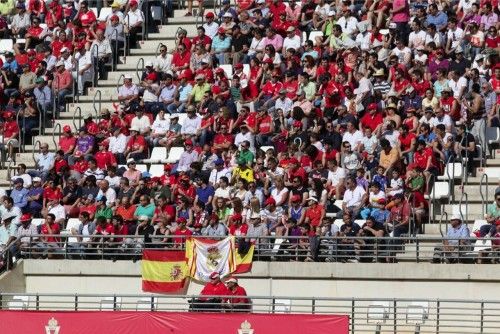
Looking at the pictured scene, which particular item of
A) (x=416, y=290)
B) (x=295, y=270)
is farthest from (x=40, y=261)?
(x=416, y=290)

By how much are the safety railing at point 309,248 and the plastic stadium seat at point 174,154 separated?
3027 mm

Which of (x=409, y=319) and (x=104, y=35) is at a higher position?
(x=104, y=35)

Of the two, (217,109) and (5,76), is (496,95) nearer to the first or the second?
(217,109)

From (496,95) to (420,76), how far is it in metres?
1.78

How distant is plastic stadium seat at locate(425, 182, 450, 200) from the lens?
3391 centimetres

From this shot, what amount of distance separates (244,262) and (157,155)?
4.96m

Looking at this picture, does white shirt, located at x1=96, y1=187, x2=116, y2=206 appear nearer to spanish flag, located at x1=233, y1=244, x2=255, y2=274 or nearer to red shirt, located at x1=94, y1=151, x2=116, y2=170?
red shirt, located at x1=94, y1=151, x2=116, y2=170

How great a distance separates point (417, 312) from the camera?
31.6m

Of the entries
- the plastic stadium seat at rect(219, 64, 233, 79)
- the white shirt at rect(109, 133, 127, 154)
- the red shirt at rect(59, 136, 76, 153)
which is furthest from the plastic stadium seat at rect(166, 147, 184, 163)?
the plastic stadium seat at rect(219, 64, 233, 79)

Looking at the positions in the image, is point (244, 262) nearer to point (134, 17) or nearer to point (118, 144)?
point (118, 144)

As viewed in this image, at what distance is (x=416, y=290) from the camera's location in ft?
107

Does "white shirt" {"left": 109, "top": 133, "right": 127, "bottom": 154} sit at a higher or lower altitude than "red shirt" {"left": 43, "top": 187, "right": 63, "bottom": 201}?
higher

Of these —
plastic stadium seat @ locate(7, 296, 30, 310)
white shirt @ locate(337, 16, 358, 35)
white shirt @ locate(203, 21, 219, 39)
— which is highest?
white shirt @ locate(203, 21, 219, 39)

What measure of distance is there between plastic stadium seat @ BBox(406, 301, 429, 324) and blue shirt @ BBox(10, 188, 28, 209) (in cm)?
849
